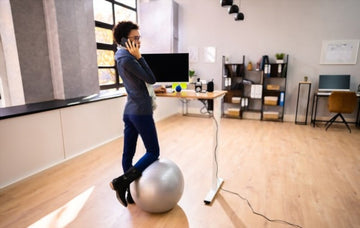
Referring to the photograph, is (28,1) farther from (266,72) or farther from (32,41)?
(266,72)

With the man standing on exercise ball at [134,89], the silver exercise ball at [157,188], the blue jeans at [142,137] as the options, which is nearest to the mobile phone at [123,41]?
the man standing on exercise ball at [134,89]

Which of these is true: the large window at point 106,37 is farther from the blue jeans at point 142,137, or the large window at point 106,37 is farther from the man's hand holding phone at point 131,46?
the man's hand holding phone at point 131,46

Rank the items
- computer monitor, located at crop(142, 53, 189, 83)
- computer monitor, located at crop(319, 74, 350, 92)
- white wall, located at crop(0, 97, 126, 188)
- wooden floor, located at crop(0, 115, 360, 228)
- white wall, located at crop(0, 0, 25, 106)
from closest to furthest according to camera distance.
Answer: wooden floor, located at crop(0, 115, 360, 228) < white wall, located at crop(0, 97, 126, 188) < white wall, located at crop(0, 0, 25, 106) < computer monitor, located at crop(142, 53, 189, 83) < computer monitor, located at crop(319, 74, 350, 92)

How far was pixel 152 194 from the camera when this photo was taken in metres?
1.80

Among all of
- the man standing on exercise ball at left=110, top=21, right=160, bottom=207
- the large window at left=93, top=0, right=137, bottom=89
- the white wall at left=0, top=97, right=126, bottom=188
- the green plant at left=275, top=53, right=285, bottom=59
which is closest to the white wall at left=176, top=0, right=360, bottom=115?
the green plant at left=275, top=53, right=285, bottom=59

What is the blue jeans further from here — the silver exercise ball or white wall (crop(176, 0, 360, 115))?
white wall (crop(176, 0, 360, 115))

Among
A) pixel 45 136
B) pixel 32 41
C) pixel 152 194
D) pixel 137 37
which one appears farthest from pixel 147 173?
pixel 32 41

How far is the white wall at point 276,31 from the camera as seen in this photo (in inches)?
184

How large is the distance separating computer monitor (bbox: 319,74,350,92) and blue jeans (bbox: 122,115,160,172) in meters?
4.33

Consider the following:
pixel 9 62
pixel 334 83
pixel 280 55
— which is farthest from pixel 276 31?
pixel 9 62

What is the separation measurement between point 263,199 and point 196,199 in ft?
2.14

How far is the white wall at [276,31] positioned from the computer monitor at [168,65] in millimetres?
2860

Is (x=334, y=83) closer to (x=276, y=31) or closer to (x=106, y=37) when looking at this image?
(x=276, y=31)

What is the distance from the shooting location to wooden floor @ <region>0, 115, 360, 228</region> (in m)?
1.91
